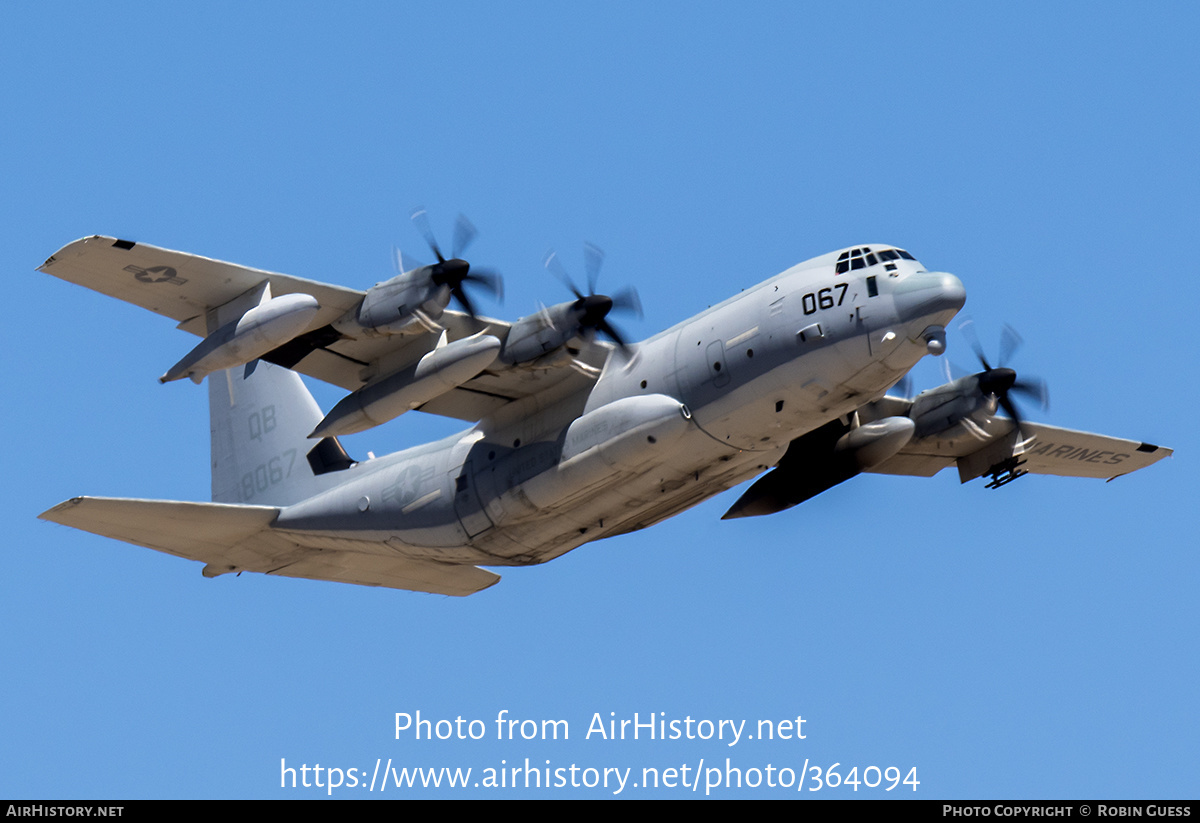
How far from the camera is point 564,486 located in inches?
938

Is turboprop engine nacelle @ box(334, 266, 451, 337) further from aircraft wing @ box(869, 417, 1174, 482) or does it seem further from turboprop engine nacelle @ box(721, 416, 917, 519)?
aircraft wing @ box(869, 417, 1174, 482)

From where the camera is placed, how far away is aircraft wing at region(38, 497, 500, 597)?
979 inches

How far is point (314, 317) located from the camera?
23000 mm

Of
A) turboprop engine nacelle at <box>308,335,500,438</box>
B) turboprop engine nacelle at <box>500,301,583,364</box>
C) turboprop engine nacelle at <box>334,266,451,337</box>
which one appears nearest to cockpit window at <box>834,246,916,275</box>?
turboprop engine nacelle at <box>500,301,583,364</box>

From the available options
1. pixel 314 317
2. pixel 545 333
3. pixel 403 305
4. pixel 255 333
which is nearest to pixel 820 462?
pixel 545 333

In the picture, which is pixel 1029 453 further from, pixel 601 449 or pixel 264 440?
pixel 264 440

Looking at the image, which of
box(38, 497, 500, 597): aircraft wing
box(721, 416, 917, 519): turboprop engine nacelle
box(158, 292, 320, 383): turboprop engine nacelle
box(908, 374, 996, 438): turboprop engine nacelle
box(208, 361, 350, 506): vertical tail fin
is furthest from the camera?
box(208, 361, 350, 506): vertical tail fin

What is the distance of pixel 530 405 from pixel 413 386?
2.55 m

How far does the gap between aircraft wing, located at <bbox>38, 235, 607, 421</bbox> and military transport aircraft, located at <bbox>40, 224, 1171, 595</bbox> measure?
37 mm

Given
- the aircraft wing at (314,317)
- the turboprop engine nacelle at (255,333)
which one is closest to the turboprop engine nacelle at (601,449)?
the aircraft wing at (314,317)

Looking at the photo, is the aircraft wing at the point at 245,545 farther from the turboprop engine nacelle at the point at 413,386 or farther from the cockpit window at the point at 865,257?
the cockpit window at the point at 865,257
